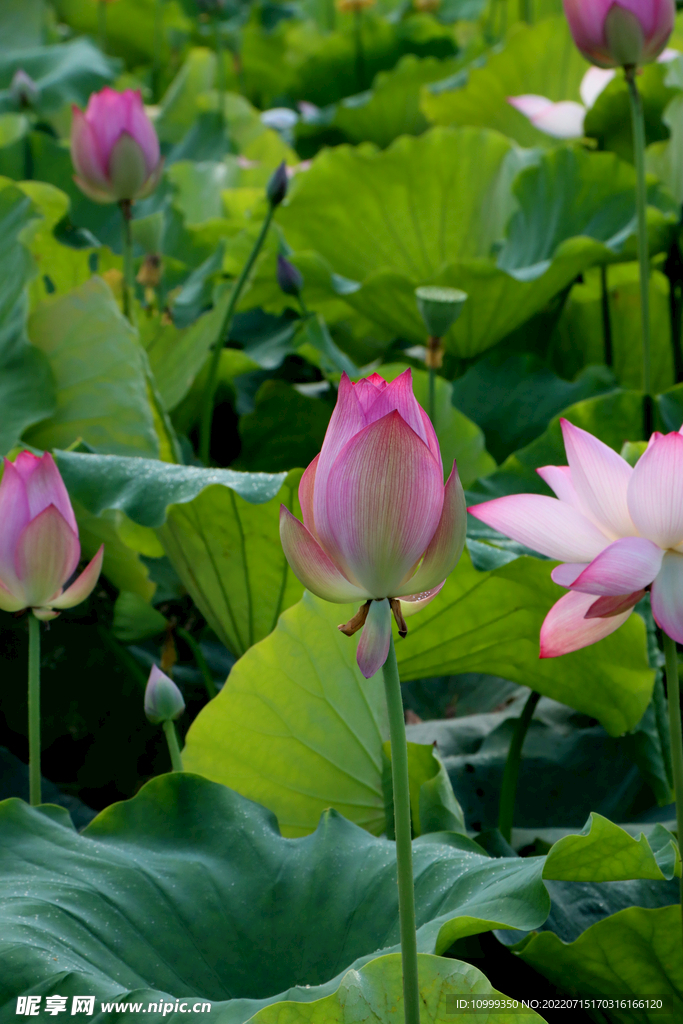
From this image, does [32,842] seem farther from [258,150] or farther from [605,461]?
[258,150]

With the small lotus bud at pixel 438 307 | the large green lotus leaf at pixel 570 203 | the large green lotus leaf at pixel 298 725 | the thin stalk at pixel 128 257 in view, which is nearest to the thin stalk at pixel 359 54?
the large green lotus leaf at pixel 570 203

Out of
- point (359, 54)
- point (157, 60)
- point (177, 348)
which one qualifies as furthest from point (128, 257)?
point (157, 60)

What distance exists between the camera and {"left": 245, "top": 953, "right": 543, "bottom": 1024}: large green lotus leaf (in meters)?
0.43

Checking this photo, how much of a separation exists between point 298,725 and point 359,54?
81.7 inches

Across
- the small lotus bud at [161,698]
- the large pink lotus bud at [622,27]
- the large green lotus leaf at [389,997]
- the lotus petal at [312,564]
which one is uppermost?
the large pink lotus bud at [622,27]

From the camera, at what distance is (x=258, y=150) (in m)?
2.09

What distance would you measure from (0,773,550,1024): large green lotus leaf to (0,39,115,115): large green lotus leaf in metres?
1.63

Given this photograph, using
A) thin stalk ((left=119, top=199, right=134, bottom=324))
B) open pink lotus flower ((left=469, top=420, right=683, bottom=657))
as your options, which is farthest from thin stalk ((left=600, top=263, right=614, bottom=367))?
open pink lotus flower ((left=469, top=420, right=683, bottom=657))

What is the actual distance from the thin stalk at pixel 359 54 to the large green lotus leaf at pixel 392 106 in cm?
28

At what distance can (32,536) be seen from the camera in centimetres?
61

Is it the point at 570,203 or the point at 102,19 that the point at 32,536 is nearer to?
the point at 570,203

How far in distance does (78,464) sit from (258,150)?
1538 mm

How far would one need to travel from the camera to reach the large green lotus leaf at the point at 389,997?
1.40ft

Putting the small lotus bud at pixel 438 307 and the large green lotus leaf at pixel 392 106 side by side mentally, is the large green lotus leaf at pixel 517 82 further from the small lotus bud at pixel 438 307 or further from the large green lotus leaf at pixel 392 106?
the small lotus bud at pixel 438 307
